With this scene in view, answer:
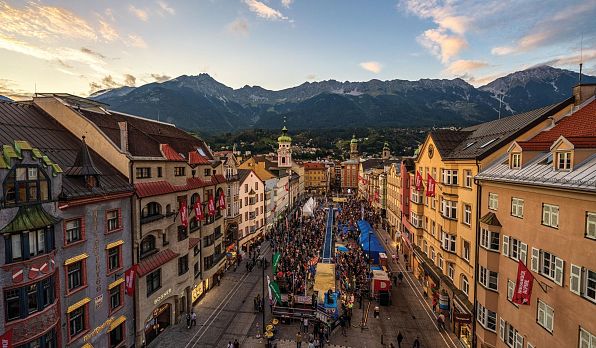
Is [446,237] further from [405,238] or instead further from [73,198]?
[73,198]

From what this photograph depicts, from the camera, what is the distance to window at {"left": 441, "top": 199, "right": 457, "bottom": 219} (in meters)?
30.8

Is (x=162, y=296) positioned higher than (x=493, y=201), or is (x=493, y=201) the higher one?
(x=493, y=201)

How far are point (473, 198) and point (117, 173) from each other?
29945 millimetres

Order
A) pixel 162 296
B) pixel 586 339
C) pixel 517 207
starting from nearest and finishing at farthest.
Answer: pixel 586 339 → pixel 517 207 → pixel 162 296

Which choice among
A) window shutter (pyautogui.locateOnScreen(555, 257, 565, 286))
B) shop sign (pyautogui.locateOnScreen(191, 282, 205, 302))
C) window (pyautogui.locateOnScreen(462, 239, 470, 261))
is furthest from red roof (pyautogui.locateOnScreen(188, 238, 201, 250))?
window shutter (pyautogui.locateOnScreen(555, 257, 565, 286))

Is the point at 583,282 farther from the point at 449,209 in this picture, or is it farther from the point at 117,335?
the point at 117,335

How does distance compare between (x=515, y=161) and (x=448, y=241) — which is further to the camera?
(x=448, y=241)

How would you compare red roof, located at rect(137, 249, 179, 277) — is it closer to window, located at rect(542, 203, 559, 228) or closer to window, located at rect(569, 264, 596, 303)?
window, located at rect(569, 264, 596, 303)

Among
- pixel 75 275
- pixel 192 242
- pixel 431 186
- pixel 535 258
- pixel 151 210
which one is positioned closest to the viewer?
pixel 535 258

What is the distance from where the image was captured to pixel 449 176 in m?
31.6

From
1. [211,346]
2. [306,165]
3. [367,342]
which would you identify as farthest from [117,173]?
[306,165]

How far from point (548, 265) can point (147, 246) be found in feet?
97.1

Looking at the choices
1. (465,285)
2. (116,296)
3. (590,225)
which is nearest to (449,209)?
(465,285)

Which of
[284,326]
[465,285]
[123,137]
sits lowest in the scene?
[284,326]
